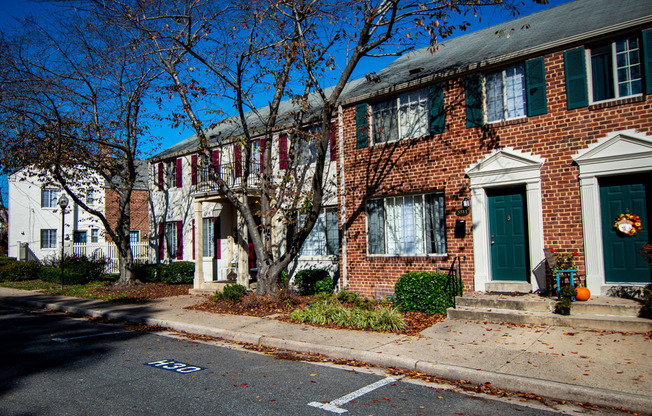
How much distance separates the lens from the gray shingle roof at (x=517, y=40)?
31.2ft

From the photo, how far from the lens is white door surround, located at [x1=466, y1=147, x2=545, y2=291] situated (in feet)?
32.0

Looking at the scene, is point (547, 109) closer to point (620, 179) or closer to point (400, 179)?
point (620, 179)

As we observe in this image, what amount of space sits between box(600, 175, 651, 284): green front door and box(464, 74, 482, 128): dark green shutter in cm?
304

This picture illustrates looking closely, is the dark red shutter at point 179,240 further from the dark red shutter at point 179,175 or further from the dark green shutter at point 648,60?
the dark green shutter at point 648,60

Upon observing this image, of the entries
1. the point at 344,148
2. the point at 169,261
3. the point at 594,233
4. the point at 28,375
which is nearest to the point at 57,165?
the point at 169,261

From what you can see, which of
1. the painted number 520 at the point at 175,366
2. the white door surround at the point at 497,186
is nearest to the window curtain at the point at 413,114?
the white door surround at the point at 497,186

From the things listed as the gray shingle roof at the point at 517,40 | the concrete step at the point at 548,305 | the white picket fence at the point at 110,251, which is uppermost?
the gray shingle roof at the point at 517,40

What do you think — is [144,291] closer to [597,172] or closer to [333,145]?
[333,145]

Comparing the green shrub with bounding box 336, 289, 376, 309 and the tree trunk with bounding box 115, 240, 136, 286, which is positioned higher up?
the tree trunk with bounding box 115, 240, 136, 286

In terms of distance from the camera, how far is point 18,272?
21906 mm

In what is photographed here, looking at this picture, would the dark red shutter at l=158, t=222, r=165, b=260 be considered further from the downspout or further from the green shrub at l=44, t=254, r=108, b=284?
the downspout

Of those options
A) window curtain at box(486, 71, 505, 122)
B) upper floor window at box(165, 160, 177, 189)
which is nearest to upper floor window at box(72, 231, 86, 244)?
upper floor window at box(165, 160, 177, 189)

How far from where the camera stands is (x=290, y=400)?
508 cm

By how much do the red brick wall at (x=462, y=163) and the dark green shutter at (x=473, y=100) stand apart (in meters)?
0.15
